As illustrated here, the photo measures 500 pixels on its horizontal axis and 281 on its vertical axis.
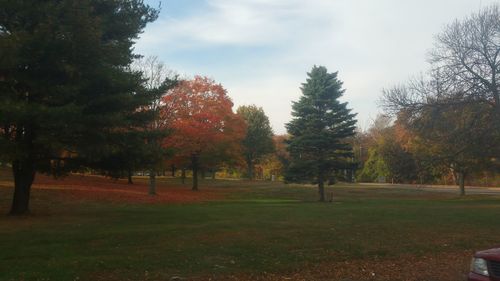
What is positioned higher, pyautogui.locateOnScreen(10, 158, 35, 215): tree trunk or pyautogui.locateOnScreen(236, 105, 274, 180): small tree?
pyautogui.locateOnScreen(236, 105, 274, 180): small tree

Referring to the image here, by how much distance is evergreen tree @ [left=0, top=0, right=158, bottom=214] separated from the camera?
15.9m

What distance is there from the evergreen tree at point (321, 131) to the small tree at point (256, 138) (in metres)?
38.1

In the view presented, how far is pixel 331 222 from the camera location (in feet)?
59.0

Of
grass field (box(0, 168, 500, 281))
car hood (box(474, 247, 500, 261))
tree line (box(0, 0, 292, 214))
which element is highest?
tree line (box(0, 0, 292, 214))

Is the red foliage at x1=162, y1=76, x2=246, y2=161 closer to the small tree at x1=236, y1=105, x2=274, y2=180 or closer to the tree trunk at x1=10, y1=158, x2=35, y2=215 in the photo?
Result: the tree trunk at x1=10, y1=158, x2=35, y2=215

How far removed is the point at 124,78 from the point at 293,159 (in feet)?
75.0

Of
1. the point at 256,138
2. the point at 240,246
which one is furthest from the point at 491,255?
the point at 256,138

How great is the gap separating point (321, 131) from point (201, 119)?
40.3 feet

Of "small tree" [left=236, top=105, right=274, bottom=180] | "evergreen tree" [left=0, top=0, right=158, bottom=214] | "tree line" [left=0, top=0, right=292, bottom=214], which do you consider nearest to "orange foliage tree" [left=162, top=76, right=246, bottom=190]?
"tree line" [left=0, top=0, right=292, bottom=214]

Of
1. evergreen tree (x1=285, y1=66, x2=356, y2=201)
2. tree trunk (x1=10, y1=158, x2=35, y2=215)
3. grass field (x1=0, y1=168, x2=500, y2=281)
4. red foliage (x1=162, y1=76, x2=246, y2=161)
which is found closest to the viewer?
grass field (x1=0, y1=168, x2=500, y2=281)

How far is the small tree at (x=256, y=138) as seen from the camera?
78000 mm

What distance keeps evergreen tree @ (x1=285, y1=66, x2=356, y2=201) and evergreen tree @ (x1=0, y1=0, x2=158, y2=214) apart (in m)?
20.2

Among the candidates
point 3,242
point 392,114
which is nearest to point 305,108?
point 392,114

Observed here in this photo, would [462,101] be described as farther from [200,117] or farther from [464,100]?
[200,117]
